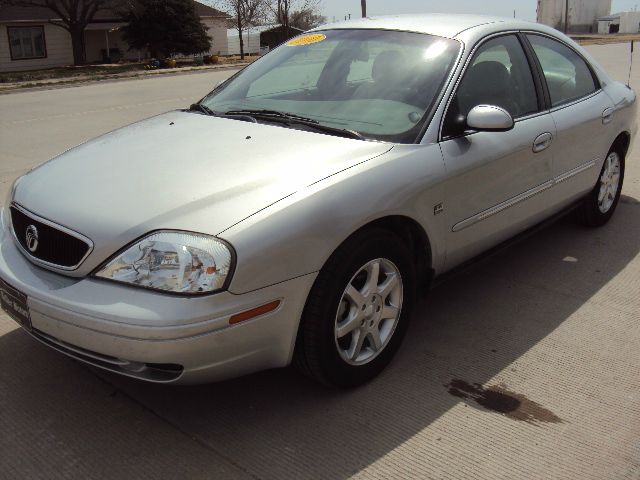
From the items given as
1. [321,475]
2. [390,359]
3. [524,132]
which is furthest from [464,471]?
[524,132]

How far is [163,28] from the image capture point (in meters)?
36.8

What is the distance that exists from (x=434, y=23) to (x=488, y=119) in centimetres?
86

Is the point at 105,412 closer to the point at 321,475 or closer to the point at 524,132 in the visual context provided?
the point at 321,475

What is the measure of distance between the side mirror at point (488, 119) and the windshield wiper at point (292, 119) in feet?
1.79

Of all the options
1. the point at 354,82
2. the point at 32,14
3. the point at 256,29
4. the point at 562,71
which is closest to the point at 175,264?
the point at 354,82

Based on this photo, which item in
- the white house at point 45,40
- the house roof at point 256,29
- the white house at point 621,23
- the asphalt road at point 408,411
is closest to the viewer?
the asphalt road at point 408,411

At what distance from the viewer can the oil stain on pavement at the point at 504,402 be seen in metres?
2.84

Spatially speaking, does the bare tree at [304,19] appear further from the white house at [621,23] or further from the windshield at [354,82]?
the windshield at [354,82]

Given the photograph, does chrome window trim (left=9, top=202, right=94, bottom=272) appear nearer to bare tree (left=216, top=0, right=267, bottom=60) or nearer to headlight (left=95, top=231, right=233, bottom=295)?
headlight (left=95, top=231, right=233, bottom=295)

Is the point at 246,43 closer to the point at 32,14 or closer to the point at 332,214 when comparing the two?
the point at 32,14

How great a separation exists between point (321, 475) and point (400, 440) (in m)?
0.37

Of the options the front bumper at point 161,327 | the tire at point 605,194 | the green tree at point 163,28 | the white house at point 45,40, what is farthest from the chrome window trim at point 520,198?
the white house at point 45,40

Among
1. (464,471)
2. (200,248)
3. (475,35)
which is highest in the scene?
(475,35)

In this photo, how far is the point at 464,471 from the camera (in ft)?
8.27
